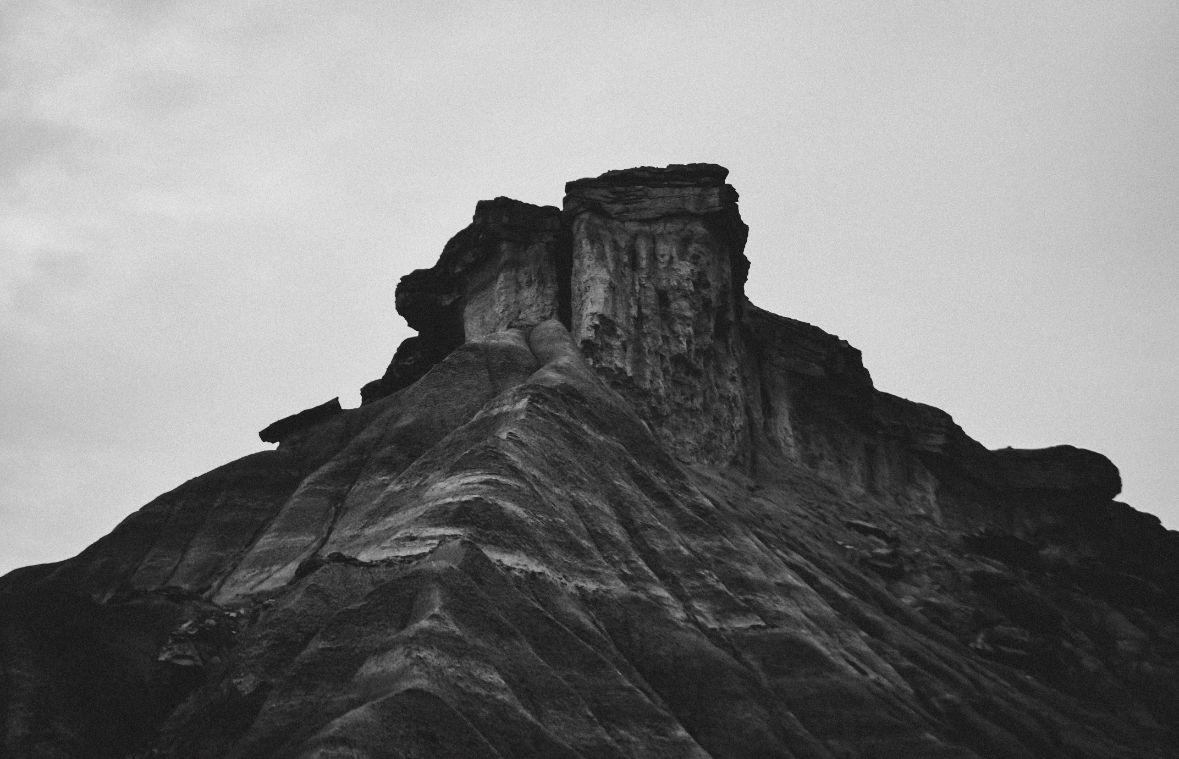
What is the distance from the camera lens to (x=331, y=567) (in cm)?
2791

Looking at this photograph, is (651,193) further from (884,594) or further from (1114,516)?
(1114,516)

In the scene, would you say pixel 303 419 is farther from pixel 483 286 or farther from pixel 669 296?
pixel 669 296

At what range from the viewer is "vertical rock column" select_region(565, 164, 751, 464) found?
55188 millimetres

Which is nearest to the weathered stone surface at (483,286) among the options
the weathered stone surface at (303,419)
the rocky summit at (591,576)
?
the rocky summit at (591,576)

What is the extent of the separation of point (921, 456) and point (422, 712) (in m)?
67.1

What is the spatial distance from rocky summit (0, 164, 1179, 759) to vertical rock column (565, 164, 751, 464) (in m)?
0.20

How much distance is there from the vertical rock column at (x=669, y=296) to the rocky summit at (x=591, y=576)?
7.7 inches

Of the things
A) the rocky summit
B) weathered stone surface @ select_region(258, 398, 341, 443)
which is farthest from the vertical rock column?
weathered stone surface @ select_region(258, 398, 341, 443)

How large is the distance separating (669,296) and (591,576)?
30.5 metres

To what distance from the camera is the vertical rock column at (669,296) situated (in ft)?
181

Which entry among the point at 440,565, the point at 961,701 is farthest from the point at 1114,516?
the point at 440,565

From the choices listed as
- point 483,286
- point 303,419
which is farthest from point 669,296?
point 303,419

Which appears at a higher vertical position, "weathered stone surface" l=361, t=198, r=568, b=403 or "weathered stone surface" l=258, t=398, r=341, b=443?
"weathered stone surface" l=361, t=198, r=568, b=403

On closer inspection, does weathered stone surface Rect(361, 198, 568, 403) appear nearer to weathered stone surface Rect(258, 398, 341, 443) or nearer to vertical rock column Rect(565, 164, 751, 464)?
vertical rock column Rect(565, 164, 751, 464)
